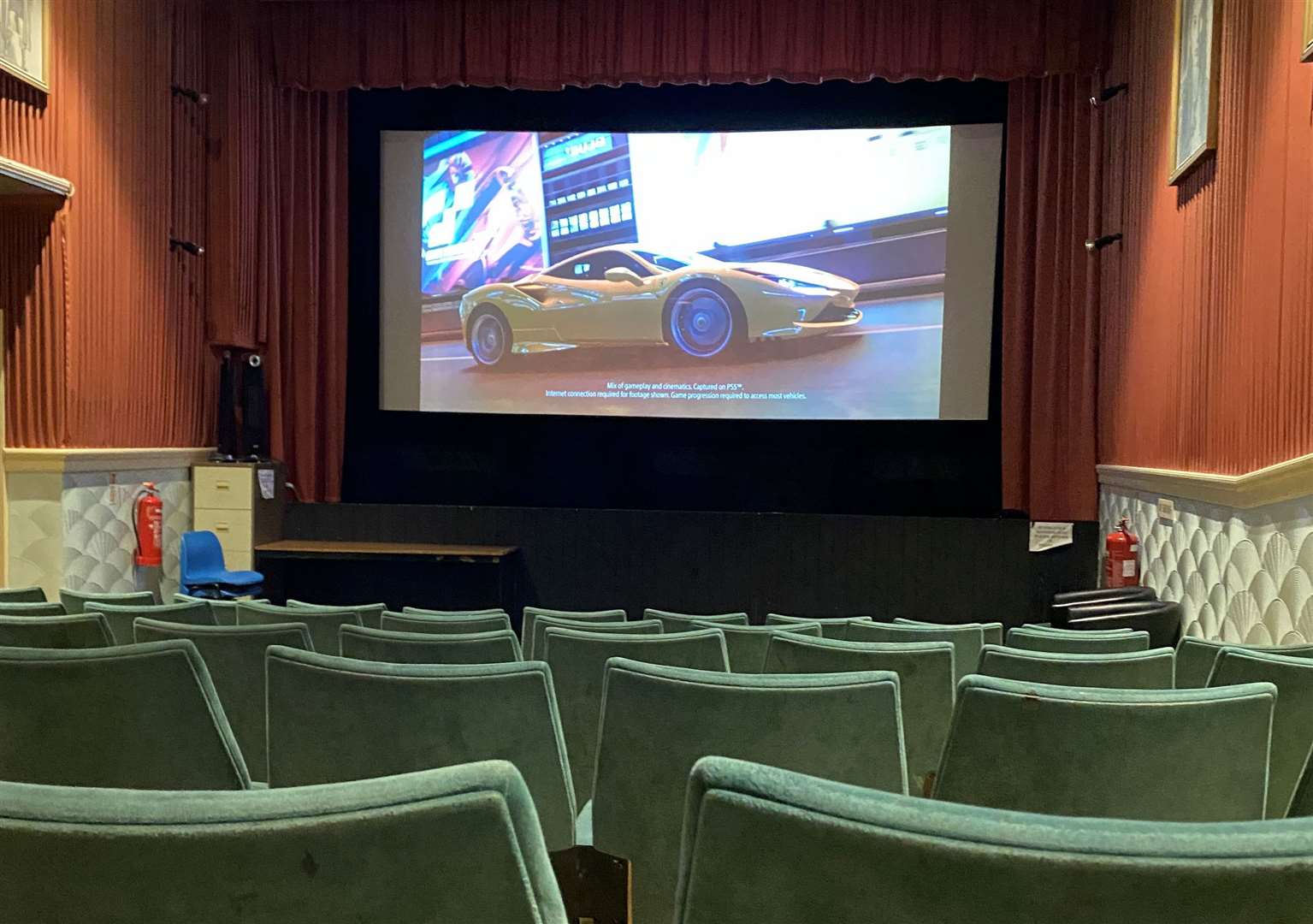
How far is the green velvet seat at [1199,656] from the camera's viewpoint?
2193mm

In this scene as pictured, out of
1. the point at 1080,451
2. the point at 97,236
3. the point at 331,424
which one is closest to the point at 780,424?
the point at 1080,451

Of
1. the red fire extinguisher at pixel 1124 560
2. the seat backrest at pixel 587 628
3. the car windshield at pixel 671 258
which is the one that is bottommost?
the red fire extinguisher at pixel 1124 560

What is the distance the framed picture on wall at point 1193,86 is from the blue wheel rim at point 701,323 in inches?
122

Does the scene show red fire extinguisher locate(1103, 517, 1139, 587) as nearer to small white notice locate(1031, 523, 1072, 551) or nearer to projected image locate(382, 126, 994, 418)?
small white notice locate(1031, 523, 1072, 551)

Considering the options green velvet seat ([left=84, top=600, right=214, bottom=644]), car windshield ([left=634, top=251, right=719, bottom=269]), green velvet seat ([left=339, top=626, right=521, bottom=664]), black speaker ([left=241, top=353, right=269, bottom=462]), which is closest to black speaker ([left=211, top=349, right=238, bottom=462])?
black speaker ([left=241, top=353, right=269, bottom=462])

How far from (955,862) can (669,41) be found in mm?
7110

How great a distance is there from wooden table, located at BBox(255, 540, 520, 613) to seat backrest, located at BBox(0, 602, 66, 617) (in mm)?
3723

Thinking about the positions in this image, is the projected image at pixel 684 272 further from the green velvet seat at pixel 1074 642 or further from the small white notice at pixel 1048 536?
the green velvet seat at pixel 1074 642

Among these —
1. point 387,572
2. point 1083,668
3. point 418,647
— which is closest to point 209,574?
point 387,572

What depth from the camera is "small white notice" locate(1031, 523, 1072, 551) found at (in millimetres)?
6512

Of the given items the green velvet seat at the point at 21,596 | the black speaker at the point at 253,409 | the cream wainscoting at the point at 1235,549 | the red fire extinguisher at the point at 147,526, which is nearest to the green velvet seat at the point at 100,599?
the green velvet seat at the point at 21,596

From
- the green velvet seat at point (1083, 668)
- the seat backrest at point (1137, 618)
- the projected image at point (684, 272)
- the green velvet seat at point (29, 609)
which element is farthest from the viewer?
the projected image at point (684, 272)

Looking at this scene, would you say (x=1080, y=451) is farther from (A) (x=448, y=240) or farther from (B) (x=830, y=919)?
(B) (x=830, y=919)

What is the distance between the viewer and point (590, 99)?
24.3 ft
